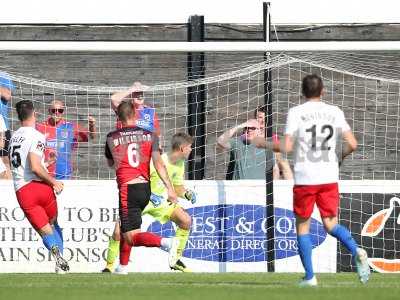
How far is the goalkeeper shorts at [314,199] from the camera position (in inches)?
558

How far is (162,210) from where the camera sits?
18406 mm

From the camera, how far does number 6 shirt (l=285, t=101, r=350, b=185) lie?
14.1 metres

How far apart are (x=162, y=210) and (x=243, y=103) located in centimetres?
376

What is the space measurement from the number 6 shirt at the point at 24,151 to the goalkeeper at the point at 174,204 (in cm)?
143

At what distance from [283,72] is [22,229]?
4.80 m

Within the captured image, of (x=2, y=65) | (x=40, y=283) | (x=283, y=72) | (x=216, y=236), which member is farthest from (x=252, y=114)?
(x=40, y=283)

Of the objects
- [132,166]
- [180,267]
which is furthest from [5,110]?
[132,166]

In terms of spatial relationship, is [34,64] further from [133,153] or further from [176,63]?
[133,153]

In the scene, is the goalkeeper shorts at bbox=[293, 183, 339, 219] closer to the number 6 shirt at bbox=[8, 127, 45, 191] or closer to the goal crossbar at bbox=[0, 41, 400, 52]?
the number 6 shirt at bbox=[8, 127, 45, 191]

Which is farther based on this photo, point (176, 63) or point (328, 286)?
point (176, 63)

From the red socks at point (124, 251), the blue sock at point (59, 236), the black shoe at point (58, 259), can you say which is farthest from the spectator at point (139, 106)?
the black shoe at point (58, 259)

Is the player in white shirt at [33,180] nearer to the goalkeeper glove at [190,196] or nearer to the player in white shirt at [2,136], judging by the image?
the goalkeeper glove at [190,196]

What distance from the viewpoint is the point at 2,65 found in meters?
22.3

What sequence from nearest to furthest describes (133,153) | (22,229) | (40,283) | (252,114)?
(40,283)
(133,153)
(22,229)
(252,114)
